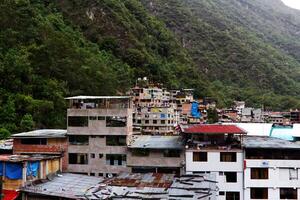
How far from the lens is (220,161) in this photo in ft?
103

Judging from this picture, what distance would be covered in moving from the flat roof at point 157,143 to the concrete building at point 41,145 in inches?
209

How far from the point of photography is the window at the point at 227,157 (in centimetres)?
3133

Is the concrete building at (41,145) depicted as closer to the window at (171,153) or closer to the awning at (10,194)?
the awning at (10,194)

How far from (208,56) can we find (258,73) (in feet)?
73.8

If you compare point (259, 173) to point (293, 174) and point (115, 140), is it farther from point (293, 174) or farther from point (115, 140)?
point (115, 140)

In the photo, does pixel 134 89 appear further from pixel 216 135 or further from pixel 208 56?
pixel 208 56

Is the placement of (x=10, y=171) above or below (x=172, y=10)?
below

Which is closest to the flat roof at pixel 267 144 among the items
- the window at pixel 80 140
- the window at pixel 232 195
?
the window at pixel 232 195

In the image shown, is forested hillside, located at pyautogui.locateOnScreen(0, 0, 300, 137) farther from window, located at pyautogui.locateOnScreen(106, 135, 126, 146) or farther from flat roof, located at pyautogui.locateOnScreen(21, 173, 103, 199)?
flat roof, located at pyautogui.locateOnScreen(21, 173, 103, 199)

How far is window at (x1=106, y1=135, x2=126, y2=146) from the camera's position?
3315cm


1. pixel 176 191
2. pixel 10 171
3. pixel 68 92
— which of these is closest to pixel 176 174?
pixel 176 191

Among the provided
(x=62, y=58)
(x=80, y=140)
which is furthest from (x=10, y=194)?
(x=62, y=58)

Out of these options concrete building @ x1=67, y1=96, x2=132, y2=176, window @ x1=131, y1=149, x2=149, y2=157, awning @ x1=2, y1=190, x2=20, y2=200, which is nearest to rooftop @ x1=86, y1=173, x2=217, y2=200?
window @ x1=131, y1=149, x2=149, y2=157

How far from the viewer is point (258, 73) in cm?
18100
